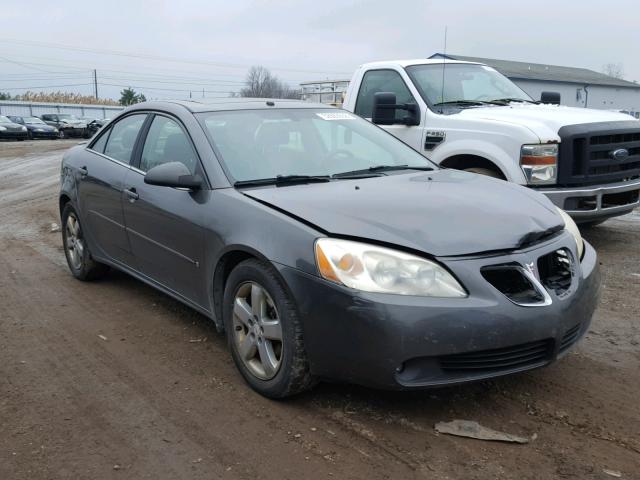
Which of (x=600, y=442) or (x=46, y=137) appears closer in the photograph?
(x=600, y=442)

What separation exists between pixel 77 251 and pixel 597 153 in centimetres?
499

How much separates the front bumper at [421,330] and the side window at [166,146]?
146cm

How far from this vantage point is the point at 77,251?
5.75 meters

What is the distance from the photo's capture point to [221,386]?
3.55 meters

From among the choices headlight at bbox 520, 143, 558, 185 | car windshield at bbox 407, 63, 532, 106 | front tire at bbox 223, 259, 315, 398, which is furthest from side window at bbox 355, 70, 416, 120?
front tire at bbox 223, 259, 315, 398

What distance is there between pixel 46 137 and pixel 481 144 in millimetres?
39421

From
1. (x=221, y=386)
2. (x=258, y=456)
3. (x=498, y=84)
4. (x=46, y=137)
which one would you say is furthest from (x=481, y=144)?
(x=46, y=137)

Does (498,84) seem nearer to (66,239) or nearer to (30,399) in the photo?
(66,239)

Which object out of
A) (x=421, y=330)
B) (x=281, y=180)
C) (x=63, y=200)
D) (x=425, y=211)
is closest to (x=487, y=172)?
(x=281, y=180)

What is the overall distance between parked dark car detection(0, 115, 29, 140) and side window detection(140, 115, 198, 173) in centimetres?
3566

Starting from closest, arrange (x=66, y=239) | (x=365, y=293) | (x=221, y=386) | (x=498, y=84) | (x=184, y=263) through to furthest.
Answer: (x=365, y=293) < (x=221, y=386) < (x=184, y=263) < (x=66, y=239) < (x=498, y=84)

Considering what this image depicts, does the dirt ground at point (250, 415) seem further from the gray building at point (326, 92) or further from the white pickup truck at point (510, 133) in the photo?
the gray building at point (326, 92)

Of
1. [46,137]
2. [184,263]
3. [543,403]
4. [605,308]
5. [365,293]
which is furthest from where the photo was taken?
[46,137]

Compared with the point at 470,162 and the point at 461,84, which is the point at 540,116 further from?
the point at 461,84
